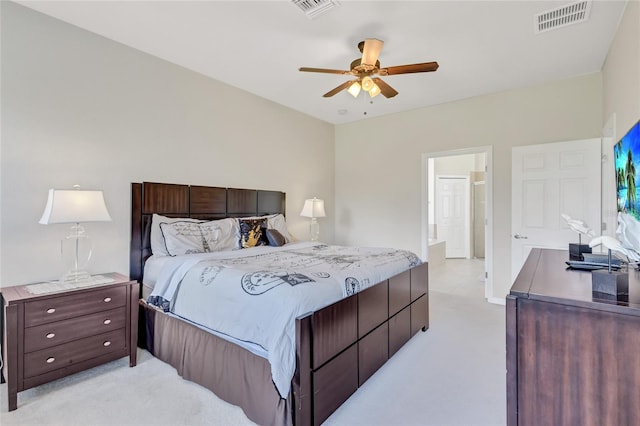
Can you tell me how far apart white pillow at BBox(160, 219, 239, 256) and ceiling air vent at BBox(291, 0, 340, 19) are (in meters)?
2.23

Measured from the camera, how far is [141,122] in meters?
3.16

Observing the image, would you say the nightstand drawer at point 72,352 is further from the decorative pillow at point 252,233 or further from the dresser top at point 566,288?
the dresser top at point 566,288

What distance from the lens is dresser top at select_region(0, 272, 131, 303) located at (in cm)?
213

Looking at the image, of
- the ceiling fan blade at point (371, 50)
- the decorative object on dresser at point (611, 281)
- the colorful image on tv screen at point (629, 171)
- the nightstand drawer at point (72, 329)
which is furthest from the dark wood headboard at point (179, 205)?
the colorful image on tv screen at point (629, 171)

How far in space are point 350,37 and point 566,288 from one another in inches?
101

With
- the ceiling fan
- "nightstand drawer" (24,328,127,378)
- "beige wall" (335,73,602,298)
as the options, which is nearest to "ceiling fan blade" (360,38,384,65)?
the ceiling fan

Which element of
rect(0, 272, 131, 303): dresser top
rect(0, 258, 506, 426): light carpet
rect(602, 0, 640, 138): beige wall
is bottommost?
rect(0, 258, 506, 426): light carpet

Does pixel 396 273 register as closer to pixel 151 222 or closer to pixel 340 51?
pixel 340 51

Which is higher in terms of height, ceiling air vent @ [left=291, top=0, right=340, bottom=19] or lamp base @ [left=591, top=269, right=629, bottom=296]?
ceiling air vent @ [left=291, top=0, right=340, bottom=19]

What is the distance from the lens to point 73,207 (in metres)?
2.33

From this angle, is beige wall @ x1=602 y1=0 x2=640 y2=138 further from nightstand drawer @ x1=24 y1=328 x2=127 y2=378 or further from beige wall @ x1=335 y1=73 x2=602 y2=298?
nightstand drawer @ x1=24 y1=328 x2=127 y2=378

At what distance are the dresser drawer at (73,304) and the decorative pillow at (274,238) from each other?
1.56 meters

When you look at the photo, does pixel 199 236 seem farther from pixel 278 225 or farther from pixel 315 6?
pixel 315 6

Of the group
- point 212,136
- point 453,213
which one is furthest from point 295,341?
point 453,213
